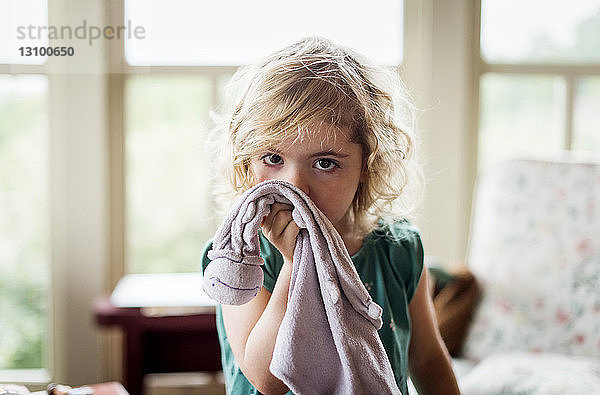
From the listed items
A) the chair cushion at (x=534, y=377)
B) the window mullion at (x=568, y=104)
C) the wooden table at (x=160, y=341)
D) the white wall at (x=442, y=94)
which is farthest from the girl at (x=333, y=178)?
the window mullion at (x=568, y=104)

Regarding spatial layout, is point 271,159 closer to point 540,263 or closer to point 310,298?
point 310,298

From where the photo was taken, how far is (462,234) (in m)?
2.42

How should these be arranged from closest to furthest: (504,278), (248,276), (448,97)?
1. (248,276)
2. (504,278)
3. (448,97)

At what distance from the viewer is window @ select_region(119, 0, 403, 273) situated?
2213 mm

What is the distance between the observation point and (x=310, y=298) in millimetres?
771

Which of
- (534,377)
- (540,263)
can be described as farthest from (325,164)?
(540,263)

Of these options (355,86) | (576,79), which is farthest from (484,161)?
(355,86)

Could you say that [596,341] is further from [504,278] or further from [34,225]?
[34,225]

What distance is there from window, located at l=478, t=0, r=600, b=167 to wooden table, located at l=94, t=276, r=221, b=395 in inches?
48.1

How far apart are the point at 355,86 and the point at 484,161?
1652mm

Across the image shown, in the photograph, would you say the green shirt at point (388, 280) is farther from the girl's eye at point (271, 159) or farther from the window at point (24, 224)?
the window at point (24, 224)

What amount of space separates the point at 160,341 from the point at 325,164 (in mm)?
1285

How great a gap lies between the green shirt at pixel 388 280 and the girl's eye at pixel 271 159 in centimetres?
17

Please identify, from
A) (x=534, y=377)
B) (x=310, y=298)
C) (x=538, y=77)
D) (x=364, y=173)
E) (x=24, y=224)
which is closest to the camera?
(x=310, y=298)
